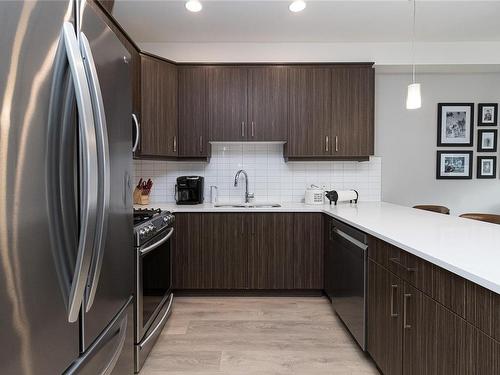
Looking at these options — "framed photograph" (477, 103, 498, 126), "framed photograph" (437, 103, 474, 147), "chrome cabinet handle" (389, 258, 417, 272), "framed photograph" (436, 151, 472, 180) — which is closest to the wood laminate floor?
"chrome cabinet handle" (389, 258, 417, 272)

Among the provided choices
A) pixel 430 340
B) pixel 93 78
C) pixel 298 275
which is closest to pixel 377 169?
pixel 298 275

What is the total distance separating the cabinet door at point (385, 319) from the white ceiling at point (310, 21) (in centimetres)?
220

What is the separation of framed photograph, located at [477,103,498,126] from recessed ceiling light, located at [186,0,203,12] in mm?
3365

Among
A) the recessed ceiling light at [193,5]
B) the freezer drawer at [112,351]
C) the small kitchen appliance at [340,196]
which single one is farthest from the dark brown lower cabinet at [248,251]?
the recessed ceiling light at [193,5]

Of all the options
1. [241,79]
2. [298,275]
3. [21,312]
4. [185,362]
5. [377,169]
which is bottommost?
[185,362]

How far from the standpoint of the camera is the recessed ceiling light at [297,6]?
99.2 inches

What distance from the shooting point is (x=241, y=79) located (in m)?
3.27

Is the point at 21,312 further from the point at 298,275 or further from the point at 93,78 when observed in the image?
the point at 298,275

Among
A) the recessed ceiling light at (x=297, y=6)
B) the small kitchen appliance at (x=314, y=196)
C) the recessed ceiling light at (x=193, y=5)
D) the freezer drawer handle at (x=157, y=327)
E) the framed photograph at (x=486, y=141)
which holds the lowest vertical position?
the freezer drawer handle at (x=157, y=327)

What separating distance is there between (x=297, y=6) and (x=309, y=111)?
3.33 ft

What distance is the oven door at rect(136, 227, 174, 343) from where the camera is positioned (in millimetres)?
A: 1852

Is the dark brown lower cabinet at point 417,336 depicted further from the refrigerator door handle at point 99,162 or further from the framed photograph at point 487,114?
the framed photograph at point 487,114

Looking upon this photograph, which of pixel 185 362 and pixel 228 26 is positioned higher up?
pixel 228 26

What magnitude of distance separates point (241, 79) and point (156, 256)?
199cm
